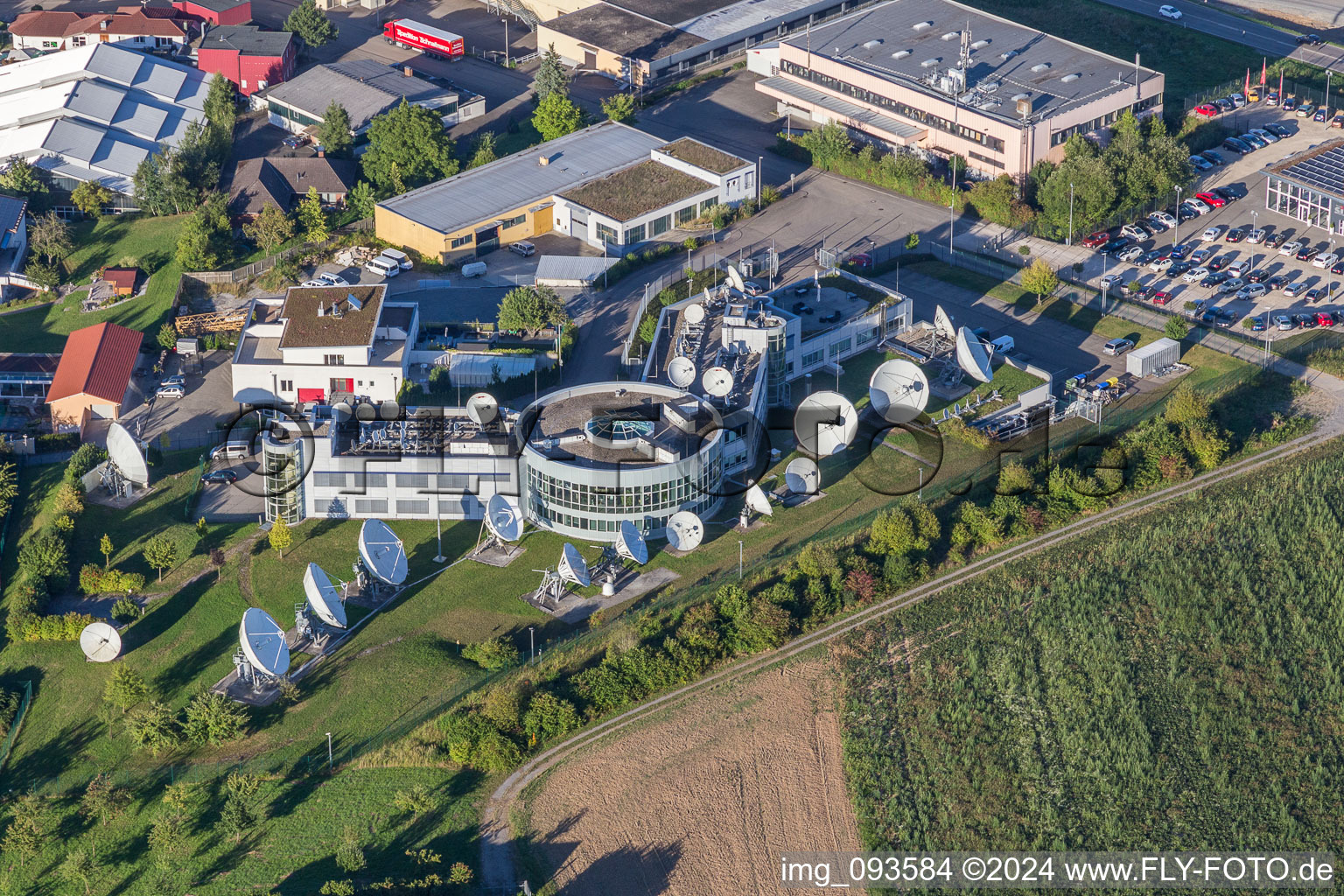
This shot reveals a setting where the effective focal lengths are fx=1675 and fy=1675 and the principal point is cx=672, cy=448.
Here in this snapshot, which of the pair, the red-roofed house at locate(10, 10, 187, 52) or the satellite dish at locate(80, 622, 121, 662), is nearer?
the satellite dish at locate(80, 622, 121, 662)

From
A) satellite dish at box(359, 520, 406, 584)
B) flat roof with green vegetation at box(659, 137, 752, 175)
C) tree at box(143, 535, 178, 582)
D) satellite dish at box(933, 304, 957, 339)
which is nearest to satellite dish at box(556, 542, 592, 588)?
satellite dish at box(359, 520, 406, 584)

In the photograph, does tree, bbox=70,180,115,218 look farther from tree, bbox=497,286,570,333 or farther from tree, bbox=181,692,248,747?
tree, bbox=181,692,248,747

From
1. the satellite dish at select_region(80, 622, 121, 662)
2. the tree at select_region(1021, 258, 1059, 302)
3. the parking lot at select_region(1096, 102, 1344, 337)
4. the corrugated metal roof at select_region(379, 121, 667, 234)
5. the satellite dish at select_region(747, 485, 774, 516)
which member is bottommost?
the parking lot at select_region(1096, 102, 1344, 337)

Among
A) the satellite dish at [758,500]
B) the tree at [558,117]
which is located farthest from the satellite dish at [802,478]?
the tree at [558,117]

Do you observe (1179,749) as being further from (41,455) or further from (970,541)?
(41,455)

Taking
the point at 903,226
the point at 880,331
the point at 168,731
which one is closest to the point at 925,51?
the point at 903,226

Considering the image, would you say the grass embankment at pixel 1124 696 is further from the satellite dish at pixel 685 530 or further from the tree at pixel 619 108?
the tree at pixel 619 108
